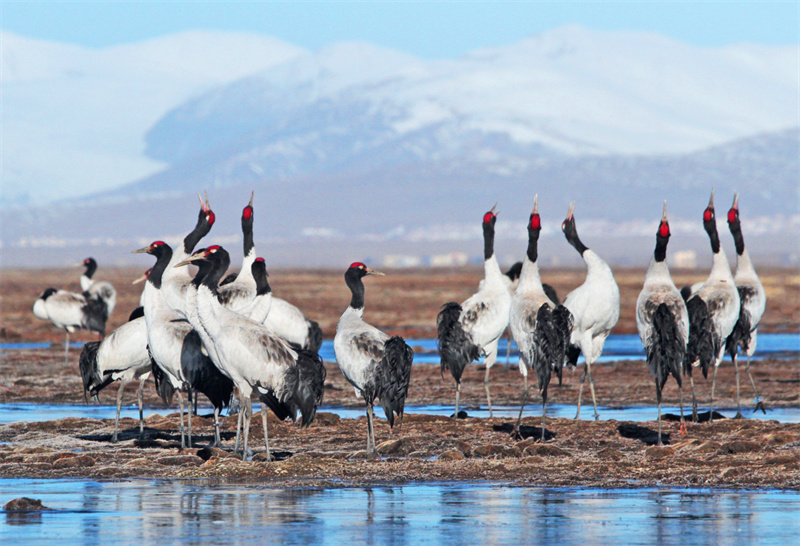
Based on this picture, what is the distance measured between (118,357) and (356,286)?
11.1 ft

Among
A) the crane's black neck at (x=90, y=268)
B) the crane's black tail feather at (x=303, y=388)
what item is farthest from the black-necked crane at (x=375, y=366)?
the crane's black neck at (x=90, y=268)

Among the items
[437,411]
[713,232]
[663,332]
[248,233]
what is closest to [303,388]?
[663,332]

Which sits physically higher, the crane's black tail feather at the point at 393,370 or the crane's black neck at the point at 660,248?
the crane's black neck at the point at 660,248

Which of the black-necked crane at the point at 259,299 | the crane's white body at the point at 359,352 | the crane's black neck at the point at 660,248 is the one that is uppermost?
the crane's black neck at the point at 660,248

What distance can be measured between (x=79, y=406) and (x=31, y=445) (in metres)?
6.19

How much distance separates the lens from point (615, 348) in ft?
120

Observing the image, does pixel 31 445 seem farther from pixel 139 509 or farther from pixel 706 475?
pixel 706 475

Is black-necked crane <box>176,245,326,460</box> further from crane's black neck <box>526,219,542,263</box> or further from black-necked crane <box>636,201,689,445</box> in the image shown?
black-necked crane <box>636,201,689,445</box>

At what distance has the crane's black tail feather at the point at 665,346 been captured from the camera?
17375mm

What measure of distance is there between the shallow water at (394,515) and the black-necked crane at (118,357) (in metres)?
3.75

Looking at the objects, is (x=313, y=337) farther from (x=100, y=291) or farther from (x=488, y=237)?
(x=100, y=291)

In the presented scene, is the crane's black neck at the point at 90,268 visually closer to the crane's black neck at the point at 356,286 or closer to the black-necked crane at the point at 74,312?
the black-necked crane at the point at 74,312

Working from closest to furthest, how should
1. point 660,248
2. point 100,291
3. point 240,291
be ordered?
point 660,248
point 240,291
point 100,291

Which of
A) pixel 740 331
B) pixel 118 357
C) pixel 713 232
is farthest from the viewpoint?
pixel 713 232
